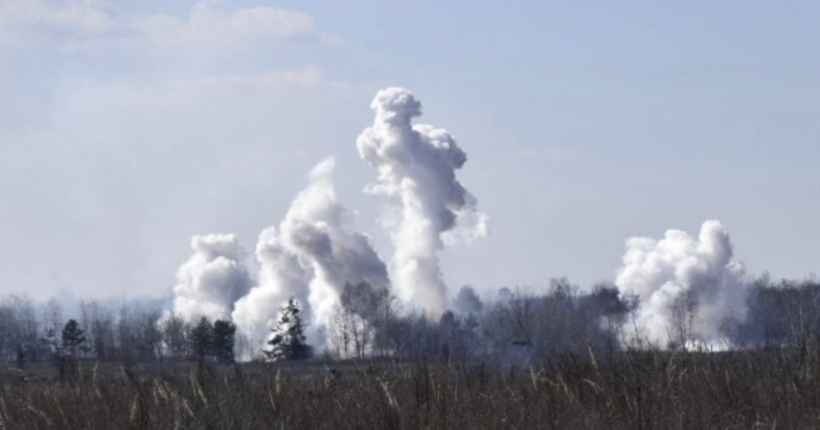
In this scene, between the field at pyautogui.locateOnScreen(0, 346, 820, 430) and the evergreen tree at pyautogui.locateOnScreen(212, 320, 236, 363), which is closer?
the field at pyautogui.locateOnScreen(0, 346, 820, 430)

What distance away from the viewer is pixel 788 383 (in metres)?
18.0

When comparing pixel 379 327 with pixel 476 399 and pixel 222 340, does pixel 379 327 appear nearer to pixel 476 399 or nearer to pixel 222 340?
pixel 222 340

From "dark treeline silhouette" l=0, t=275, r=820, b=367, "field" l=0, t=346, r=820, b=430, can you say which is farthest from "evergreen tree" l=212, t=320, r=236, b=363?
"field" l=0, t=346, r=820, b=430

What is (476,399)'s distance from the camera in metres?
18.1

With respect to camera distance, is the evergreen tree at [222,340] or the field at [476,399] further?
the evergreen tree at [222,340]

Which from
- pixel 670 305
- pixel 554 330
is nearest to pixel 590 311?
pixel 670 305

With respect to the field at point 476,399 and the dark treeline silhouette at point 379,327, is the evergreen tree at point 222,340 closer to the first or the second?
the dark treeline silhouette at point 379,327

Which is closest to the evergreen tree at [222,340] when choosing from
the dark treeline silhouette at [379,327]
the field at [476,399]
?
the dark treeline silhouette at [379,327]

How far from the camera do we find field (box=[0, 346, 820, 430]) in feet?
53.5

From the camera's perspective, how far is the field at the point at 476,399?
53.5 feet

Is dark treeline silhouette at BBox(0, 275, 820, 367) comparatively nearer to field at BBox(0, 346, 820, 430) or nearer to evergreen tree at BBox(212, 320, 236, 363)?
evergreen tree at BBox(212, 320, 236, 363)

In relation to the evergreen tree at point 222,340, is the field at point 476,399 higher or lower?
Result: lower

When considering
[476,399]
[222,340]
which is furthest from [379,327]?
[476,399]

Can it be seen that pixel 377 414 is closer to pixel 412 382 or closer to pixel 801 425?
pixel 412 382
